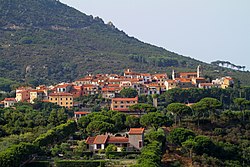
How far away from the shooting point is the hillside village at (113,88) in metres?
69.8

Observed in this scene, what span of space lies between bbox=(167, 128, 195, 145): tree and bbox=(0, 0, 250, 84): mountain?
48.0 m

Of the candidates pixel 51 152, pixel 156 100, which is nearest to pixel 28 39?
pixel 156 100

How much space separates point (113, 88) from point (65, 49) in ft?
170

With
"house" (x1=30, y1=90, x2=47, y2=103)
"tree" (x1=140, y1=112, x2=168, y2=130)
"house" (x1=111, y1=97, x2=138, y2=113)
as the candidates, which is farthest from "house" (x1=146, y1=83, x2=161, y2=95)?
"tree" (x1=140, y1=112, x2=168, y2=130)

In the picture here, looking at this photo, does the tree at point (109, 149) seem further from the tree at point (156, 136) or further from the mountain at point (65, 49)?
the mountain at point (65, 49)

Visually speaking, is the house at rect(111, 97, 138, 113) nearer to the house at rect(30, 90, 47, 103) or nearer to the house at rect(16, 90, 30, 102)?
the house at rect(30, 90, 47, 103)

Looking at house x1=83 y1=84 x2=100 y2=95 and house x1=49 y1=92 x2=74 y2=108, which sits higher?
house x1=83 y1=84 x2=100 y2=95

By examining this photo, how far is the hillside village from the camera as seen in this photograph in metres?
69.8

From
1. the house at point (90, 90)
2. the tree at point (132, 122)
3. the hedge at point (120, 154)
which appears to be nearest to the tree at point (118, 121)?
the tree at point (132, 122)

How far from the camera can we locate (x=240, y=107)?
65.8 m

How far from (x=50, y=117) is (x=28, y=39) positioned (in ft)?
243

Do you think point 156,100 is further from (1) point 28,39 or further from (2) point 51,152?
(1) point 28,39

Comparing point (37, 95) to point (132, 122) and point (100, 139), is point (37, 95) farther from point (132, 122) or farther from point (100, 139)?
point (100, 139)

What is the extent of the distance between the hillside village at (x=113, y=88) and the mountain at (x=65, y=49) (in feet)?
54.9
